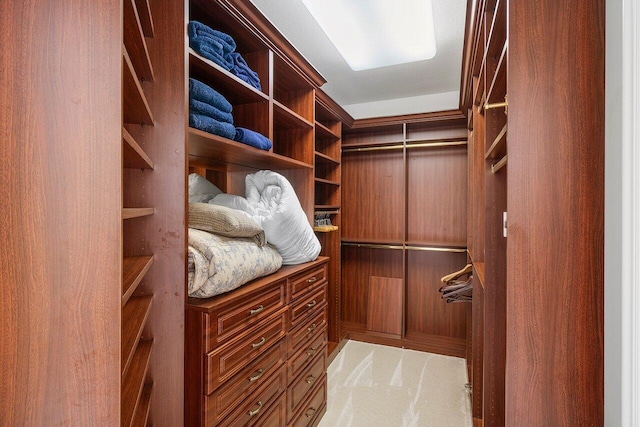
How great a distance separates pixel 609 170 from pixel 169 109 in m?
1.30

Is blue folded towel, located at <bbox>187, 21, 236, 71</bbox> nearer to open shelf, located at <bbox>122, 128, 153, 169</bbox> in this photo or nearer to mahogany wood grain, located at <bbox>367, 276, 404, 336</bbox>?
open shelf, located at <bbox>122, 128, 153, 169</bbox>

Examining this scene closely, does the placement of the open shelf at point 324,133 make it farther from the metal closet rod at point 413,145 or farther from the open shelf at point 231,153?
the open shelf at point 231,153

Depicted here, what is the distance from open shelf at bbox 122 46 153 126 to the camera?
766 mm

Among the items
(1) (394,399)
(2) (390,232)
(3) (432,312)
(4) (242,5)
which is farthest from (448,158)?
(4) (242,5)

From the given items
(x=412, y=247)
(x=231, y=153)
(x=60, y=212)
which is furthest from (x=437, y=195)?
(x=60, y=212)

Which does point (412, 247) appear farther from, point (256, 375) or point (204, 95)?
point (204, 95)

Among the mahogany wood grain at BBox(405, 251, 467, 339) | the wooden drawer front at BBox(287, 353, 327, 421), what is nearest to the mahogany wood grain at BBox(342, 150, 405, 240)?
the mahogany wood grain at BBox(405, 251, 467, 339)

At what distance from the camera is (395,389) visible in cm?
240

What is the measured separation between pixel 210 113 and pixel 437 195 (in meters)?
2.42

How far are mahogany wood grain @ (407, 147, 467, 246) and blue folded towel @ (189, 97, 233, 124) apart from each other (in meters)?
2.24

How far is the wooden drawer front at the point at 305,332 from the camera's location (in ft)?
5.63

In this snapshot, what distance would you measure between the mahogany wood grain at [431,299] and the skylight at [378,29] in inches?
71.5

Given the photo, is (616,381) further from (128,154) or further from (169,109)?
(169,109)

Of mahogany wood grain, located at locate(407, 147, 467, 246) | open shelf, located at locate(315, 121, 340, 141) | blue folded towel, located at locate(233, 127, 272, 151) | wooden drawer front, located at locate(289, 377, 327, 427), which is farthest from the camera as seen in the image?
mahogany wood grain, located at locate(407, 147, 467, 246)
